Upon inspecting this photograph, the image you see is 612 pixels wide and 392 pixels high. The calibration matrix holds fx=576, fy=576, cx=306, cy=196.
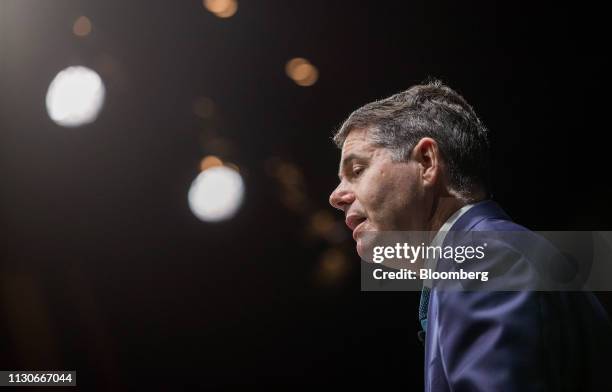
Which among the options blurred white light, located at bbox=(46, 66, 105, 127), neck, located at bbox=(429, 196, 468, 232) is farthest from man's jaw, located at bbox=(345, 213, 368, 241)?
blurred white light, located at bbox=(46, 66, 105, 127)

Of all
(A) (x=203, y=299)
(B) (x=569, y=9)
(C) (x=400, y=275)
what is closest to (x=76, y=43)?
(A) (x=203, y=299)

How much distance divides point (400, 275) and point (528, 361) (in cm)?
100

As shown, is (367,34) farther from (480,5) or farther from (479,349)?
(479,349)

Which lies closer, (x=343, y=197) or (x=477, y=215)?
(x=477, y=215)

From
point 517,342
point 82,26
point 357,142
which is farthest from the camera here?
point 82,26

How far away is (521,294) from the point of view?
0.63 metres

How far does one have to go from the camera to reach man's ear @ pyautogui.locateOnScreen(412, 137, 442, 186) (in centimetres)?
99

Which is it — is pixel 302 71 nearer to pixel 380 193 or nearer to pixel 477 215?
pixel 380 193

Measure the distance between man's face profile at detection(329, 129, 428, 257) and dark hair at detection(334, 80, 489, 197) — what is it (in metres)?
0.02

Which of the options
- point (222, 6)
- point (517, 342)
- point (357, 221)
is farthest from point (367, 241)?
point (222, 6)

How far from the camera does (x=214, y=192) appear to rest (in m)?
2.07

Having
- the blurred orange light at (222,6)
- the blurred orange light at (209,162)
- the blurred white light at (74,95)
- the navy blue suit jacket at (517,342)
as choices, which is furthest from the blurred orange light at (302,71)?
the navy blue suit jacket at (517,342)

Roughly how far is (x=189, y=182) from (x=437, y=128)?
48.5 inches

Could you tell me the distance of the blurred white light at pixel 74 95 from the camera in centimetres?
203
